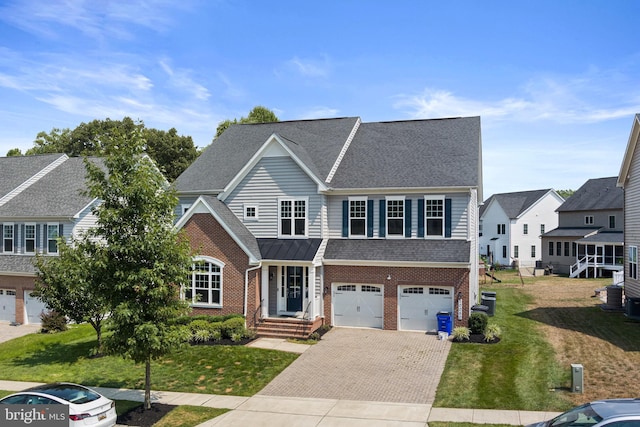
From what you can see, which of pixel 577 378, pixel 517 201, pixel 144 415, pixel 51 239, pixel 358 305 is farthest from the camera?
pixel 517 201

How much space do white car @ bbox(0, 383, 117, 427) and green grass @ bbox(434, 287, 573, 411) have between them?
930cm

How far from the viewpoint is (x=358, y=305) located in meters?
25.2

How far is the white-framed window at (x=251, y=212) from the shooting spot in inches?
1054

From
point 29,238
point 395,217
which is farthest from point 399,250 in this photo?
point 29,238

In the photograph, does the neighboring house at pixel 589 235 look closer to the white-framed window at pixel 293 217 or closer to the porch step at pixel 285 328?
the white-framed window at pixel 293 217

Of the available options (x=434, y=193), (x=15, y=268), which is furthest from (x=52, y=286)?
(x=434, y=193)

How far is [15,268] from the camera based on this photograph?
1228 inches

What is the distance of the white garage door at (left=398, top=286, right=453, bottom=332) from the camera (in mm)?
23766

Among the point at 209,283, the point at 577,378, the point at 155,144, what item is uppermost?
the point at 155,144

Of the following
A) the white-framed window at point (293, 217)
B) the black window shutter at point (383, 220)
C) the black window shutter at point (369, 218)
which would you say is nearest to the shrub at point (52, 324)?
the white-framed window at point (293, 217)

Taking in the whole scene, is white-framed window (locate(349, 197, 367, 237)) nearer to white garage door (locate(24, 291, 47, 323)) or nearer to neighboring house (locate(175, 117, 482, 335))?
neighboring house (locate(175, 117, 482, 335))

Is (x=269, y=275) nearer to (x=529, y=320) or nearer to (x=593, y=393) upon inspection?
(x=529, y=320)

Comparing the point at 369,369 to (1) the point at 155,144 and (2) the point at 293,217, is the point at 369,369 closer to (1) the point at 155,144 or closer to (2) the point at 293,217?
(2) the point at 293,217

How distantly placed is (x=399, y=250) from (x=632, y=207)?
12953 mm
